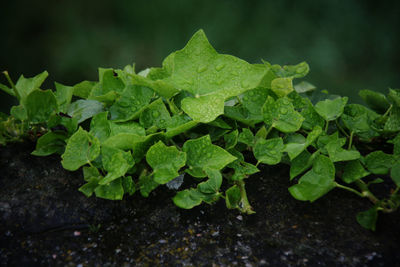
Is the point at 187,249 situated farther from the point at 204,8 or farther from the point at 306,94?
the point at 204,8

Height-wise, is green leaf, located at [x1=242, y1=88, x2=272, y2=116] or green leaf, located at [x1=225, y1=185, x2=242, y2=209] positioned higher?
green leaf, located at [x1=242, y1=88, x2=272, y2=116]

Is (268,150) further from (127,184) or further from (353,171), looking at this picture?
(127,184)

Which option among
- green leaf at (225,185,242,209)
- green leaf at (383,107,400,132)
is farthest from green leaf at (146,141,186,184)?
green leaf at (383,107,400,132)

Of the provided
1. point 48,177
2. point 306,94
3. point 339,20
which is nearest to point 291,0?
point 339,20

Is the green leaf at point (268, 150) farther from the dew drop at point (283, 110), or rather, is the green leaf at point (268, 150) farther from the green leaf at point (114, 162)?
the green leaf at point (114, 162)

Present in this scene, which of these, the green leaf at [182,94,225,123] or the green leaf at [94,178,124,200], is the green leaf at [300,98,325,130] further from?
the green leaf at [94,178,124,200]

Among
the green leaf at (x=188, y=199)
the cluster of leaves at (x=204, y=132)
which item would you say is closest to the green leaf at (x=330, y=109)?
the cluster of leaves at (x=204, y=132)
